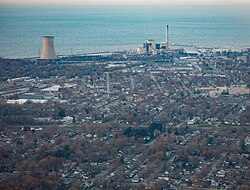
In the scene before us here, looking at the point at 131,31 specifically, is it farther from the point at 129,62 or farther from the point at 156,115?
the point at 156,115

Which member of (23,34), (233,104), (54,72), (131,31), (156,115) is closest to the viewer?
(156,115)

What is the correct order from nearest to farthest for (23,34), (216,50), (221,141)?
(221,141) < (216,50) < (23,34)

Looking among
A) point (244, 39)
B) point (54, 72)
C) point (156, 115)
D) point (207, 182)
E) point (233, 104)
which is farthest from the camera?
point (244, 39)

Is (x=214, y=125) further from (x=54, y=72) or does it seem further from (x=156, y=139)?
(x=54, y=72)

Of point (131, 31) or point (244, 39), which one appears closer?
point (244, 39)

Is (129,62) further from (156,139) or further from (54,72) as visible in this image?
(156,139)

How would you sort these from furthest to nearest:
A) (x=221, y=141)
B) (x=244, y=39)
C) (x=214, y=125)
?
(x=244, y=39), (x=214, y=125), (x=221, y=141)

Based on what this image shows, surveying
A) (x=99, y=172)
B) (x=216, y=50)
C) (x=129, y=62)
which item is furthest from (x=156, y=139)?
(x=216, y=50)

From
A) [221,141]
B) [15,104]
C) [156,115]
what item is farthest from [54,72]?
[221,141]

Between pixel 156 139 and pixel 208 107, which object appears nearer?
pixel 156 139
